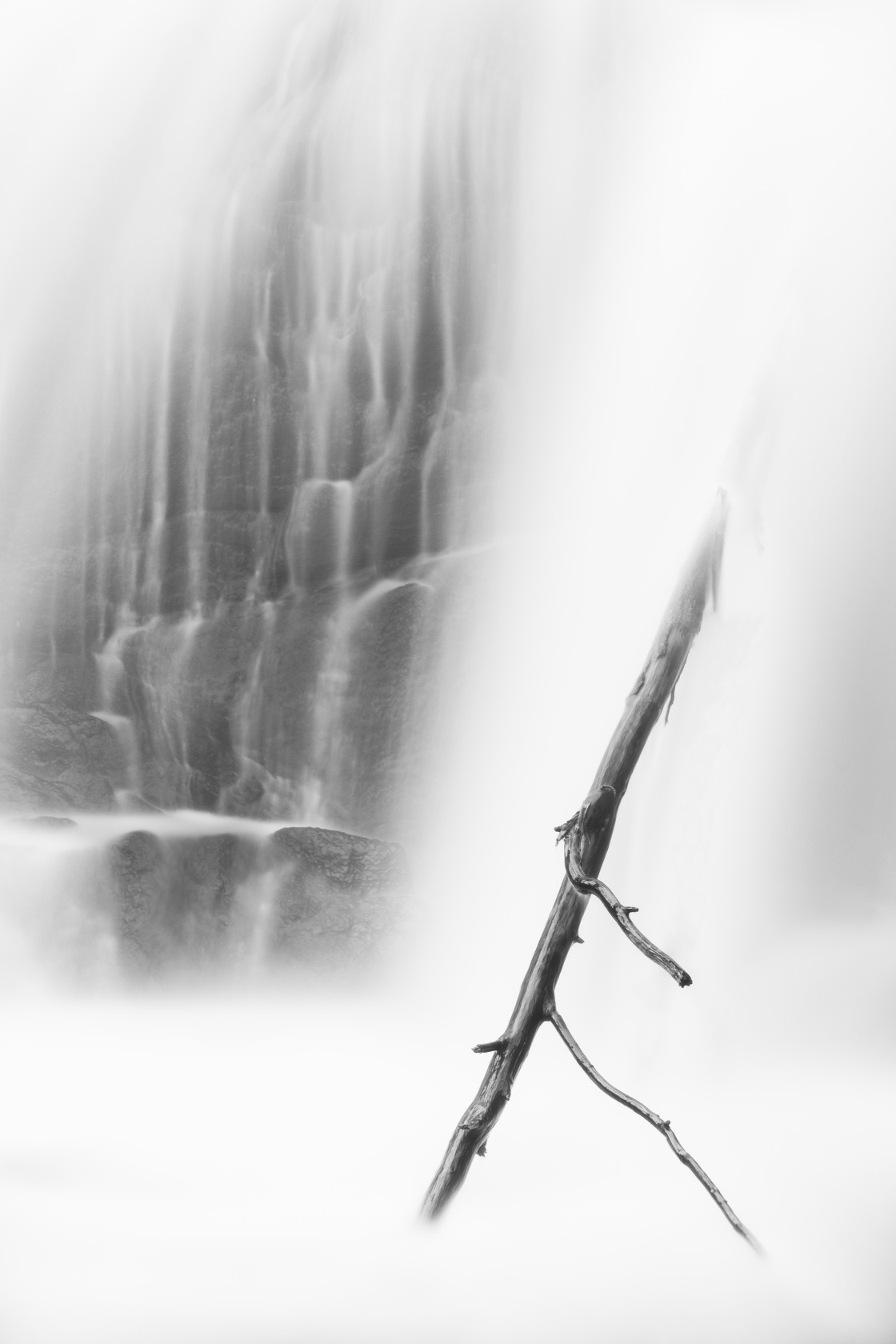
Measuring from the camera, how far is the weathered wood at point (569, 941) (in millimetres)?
2217

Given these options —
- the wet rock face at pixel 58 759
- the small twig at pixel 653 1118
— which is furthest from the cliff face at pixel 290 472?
the small twig at pixel 653 1118

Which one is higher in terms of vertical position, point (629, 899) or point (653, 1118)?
point (653, 1118)

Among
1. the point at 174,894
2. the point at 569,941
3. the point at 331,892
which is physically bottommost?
the point at 174,894

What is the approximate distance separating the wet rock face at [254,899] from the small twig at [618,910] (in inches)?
124

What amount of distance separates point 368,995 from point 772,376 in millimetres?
2813

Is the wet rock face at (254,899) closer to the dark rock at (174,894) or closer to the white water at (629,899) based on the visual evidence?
the dark rock at (174,894)

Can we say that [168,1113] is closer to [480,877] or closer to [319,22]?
[480,877]

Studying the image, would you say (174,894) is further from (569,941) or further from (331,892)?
(569,941)

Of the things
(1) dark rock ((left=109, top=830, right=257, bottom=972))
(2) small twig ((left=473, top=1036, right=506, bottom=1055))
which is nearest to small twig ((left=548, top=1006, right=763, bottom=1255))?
(2) small twig ((left=473, top=1036, right=506, bottom=1055))

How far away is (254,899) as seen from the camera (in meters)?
5.83

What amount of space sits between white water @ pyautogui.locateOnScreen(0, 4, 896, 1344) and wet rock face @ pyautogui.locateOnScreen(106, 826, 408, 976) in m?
0.27

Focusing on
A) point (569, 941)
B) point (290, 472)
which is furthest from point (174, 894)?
point (569, 941)

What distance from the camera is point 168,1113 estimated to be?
3.65m

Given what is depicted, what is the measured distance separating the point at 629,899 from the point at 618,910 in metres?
1.98
